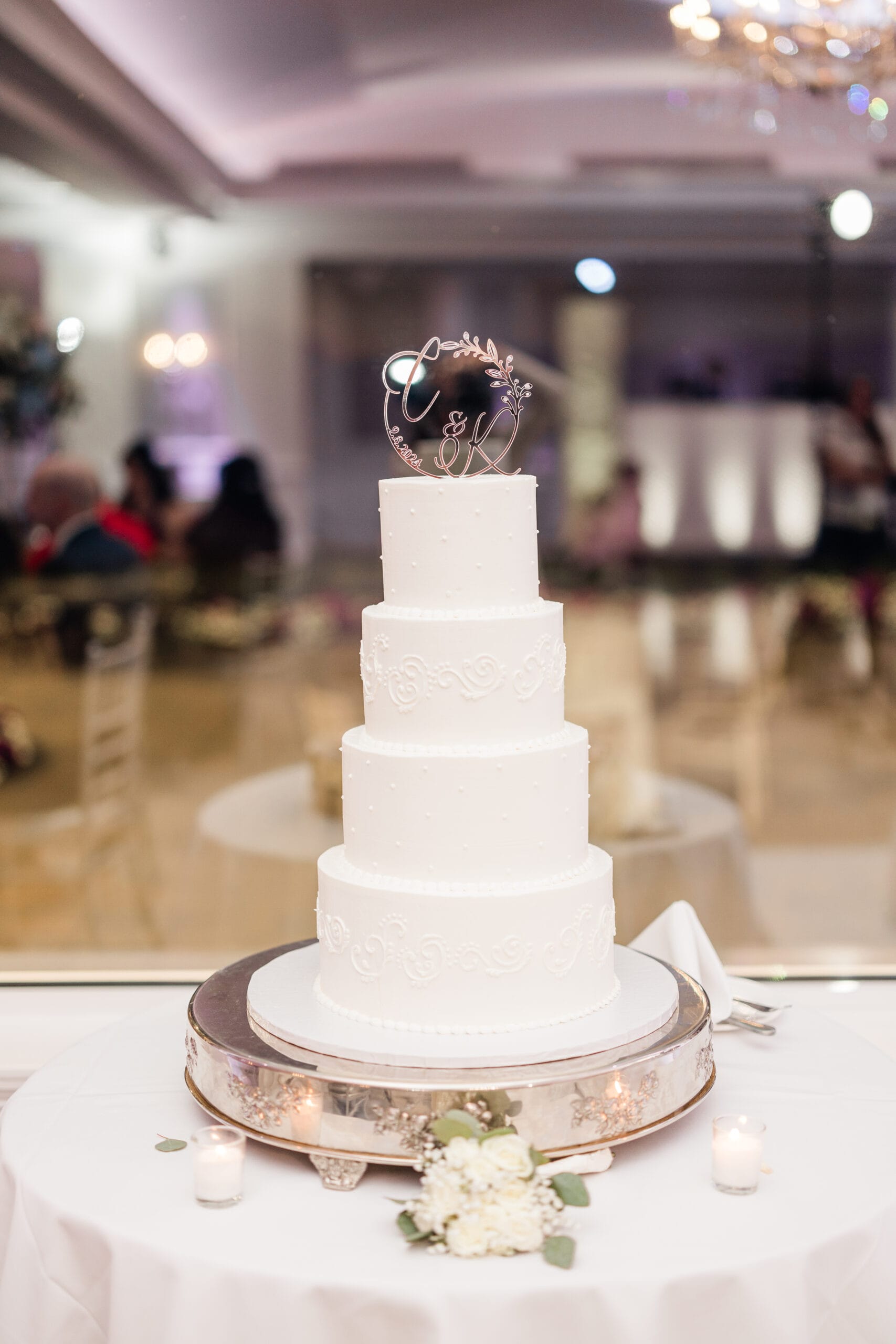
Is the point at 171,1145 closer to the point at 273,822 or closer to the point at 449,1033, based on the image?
the point at 449,1033

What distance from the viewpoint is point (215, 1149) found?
154 cm

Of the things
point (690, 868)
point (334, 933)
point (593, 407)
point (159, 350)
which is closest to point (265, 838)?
point (690, 868)

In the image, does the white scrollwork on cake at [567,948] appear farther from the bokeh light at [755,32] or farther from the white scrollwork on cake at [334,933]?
the bokeh light at [755,32]

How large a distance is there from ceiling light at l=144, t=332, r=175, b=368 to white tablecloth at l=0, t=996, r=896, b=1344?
541cm

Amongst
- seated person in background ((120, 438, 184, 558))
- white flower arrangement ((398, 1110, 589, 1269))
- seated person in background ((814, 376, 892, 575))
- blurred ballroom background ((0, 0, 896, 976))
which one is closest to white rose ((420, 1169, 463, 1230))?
white flower arrangement ((398, 1110, 589, 1269))

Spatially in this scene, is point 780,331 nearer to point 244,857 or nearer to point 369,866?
point 244,857

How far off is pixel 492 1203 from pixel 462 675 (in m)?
0.68

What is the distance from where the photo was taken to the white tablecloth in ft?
4.53

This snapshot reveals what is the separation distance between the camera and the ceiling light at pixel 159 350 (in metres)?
6.68

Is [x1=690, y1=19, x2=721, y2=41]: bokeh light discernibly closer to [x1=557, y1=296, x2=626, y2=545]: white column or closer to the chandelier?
the chandelier

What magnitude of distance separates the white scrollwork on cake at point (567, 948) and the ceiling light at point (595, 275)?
17.0 ft

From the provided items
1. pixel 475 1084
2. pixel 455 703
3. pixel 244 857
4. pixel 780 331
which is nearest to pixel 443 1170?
pixel 475 1084

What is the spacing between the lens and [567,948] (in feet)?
5.81

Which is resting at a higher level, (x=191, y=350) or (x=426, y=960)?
(x=191, y=350)
